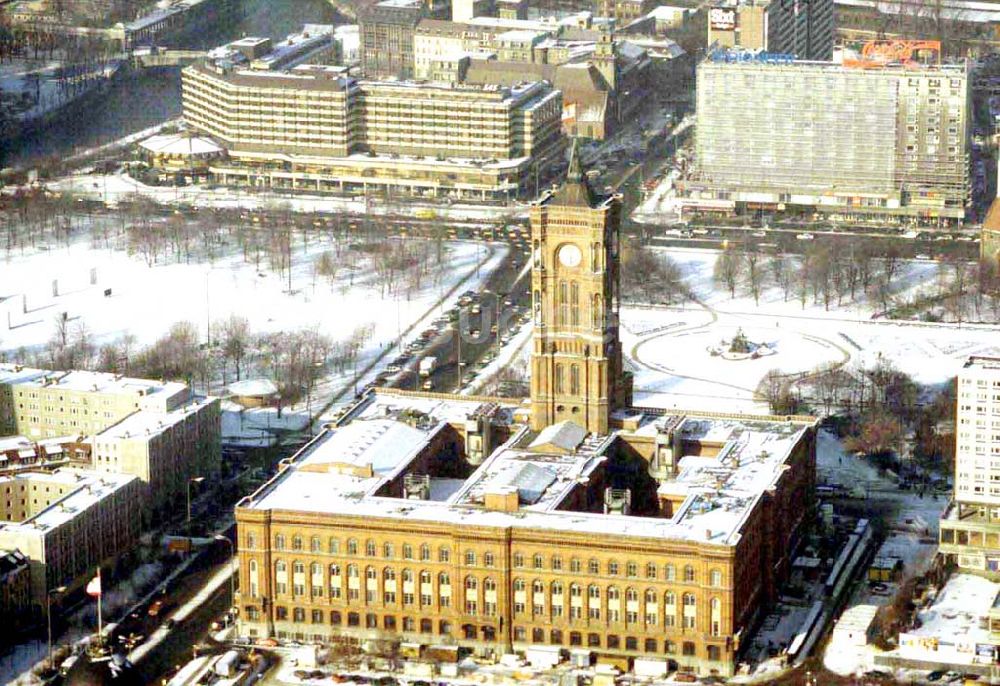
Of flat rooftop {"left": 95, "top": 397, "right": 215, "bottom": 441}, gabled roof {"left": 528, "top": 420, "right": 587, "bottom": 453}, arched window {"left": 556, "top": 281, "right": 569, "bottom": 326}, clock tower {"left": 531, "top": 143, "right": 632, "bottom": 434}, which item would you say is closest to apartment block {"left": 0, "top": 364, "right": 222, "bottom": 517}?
flat rooftop {"left": 95, "top": 397, "right": 215, "bottom": 441}

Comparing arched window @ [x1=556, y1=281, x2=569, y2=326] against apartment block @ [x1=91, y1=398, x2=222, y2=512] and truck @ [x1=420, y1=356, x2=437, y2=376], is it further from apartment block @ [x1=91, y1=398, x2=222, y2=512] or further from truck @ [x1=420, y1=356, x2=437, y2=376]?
truck @ [x1=420, y1=356, x2=437, y2=376]

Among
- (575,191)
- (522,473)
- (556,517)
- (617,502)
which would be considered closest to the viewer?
(556,517)

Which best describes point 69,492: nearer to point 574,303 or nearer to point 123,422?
point 123,422

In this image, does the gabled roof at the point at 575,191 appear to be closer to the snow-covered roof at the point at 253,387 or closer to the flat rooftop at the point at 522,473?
the flat rooftop at the point at 522,473

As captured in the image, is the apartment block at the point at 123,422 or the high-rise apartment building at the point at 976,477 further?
the apartment block at the point at 123,422

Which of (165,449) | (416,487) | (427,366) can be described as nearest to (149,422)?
(165,449)

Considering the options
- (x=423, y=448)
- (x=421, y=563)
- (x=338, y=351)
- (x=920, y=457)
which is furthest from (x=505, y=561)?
(x=338, y=351)

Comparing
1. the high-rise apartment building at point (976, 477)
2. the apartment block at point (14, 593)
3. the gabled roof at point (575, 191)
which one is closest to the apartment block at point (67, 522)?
the apartment block at point (14, 593)
